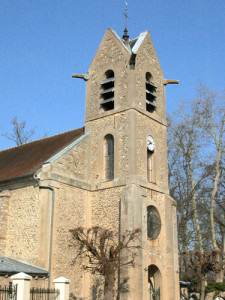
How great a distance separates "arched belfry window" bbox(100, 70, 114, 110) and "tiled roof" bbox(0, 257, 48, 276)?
909 cm

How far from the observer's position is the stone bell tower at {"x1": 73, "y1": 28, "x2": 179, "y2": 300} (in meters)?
17.8

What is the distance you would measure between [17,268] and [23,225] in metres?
2.72

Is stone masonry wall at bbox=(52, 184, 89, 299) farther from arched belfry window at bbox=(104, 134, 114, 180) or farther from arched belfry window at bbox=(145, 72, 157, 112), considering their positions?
arched belfry window at bbox=(145, 72, 157, 112)

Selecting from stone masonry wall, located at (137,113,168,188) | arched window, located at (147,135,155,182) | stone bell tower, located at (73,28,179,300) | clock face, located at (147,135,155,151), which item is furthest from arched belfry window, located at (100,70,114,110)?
arched window, located at (147,135,155,182)

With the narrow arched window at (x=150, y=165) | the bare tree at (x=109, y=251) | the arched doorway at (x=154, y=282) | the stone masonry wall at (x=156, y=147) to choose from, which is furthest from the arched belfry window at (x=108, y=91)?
the arched doorway at (x=154, y=282)

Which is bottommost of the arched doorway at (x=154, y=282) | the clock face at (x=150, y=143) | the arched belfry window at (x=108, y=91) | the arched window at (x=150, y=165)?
the arched doorway at (x=154, y=282)

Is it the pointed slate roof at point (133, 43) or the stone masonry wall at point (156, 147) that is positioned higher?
the pointed slate roof at point (133, 43)

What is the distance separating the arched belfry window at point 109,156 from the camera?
1947 centimetres

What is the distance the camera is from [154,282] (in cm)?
1891

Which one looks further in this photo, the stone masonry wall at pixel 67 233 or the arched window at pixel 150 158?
the arched window at pixel 150 158

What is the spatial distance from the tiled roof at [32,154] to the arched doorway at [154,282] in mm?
7384

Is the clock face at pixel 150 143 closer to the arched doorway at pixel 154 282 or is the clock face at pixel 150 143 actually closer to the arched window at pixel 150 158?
the arched window at pixel 150 158

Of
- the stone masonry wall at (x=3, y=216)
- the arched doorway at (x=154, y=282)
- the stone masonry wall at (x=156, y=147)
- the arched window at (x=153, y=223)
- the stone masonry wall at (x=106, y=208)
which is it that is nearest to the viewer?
the stone masonry wall at (x=3, y=216)

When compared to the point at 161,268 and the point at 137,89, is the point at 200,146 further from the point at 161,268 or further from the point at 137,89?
the point at 161,268
